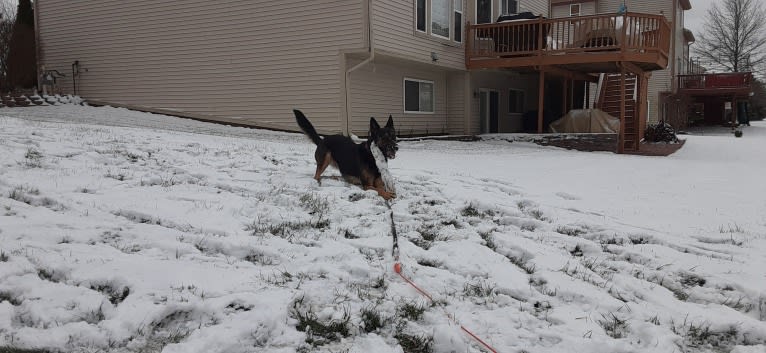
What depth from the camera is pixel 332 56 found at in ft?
43.2

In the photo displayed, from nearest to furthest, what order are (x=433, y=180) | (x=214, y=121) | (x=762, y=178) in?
1. (x=433, y=180)
2. (x=762, y=178)
3. (x=214, y=121)

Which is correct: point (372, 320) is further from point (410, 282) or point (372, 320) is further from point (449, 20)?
point (449, 20)

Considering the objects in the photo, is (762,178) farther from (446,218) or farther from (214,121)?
(214,121)

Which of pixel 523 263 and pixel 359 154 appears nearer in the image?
pixel 523 263

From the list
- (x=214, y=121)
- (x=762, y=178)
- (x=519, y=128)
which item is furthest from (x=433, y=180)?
(x=519, y=128)

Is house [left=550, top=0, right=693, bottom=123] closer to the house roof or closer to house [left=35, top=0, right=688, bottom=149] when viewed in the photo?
the house roof

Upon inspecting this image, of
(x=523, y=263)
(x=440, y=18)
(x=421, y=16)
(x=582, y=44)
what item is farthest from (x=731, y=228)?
(x=440, y=18)

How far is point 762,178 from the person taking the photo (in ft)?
25.9

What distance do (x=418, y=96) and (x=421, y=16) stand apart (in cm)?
253

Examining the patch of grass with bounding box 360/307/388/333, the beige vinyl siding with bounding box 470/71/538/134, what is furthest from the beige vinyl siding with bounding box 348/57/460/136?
the patch of grass with bounding box 360/307/388/333

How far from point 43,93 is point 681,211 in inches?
750

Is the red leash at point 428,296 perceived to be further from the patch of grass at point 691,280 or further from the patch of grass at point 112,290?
the patch of grass at point 691,280

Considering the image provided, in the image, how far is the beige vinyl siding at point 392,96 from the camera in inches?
537

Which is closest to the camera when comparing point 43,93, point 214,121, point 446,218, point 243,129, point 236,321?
point 236,321
